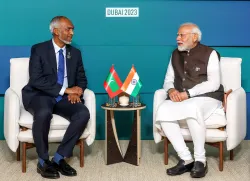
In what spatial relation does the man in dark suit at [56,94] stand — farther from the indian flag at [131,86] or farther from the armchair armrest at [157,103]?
the armchair armrest at [157,103]

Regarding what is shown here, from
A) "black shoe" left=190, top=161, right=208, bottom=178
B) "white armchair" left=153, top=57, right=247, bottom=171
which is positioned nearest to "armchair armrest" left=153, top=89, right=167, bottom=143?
"white armchair" left=153, top=57, right=247, bottom=171

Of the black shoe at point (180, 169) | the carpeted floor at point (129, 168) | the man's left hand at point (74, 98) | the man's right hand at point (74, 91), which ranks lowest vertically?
the carpeted floor at point (129, 168)

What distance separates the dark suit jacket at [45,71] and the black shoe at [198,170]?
1278 millimetres

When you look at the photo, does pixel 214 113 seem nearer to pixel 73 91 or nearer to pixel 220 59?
pixel 220 59

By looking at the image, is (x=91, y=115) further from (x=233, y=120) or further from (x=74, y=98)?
(x=233, y=120)

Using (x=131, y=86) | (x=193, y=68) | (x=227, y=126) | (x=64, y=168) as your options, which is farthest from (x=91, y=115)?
(x=227, y=126)

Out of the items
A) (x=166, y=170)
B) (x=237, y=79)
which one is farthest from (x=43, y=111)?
(x=237, y=79)

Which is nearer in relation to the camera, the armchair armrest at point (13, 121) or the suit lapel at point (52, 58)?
the armchair armrest at point (13, 121)

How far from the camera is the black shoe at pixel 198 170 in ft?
14.3

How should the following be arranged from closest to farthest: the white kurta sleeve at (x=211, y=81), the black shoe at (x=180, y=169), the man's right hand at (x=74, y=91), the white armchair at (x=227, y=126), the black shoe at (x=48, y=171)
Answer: the black shoe at (x=48, y=171) → the black shoe at (x=180, y=169) → the white armchair at (x=227, y=126) → the white kurta sleeve at (x=211, y=81) → the man's right hand at (x=74, y=91)

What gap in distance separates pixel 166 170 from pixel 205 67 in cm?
97

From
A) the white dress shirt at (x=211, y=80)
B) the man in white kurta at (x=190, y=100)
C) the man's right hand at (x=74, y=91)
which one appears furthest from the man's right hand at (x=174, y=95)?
the man's right hand at (x=74, y=91)

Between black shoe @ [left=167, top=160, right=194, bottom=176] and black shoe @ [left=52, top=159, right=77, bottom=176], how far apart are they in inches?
31.2

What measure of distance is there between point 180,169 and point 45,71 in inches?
57.9
